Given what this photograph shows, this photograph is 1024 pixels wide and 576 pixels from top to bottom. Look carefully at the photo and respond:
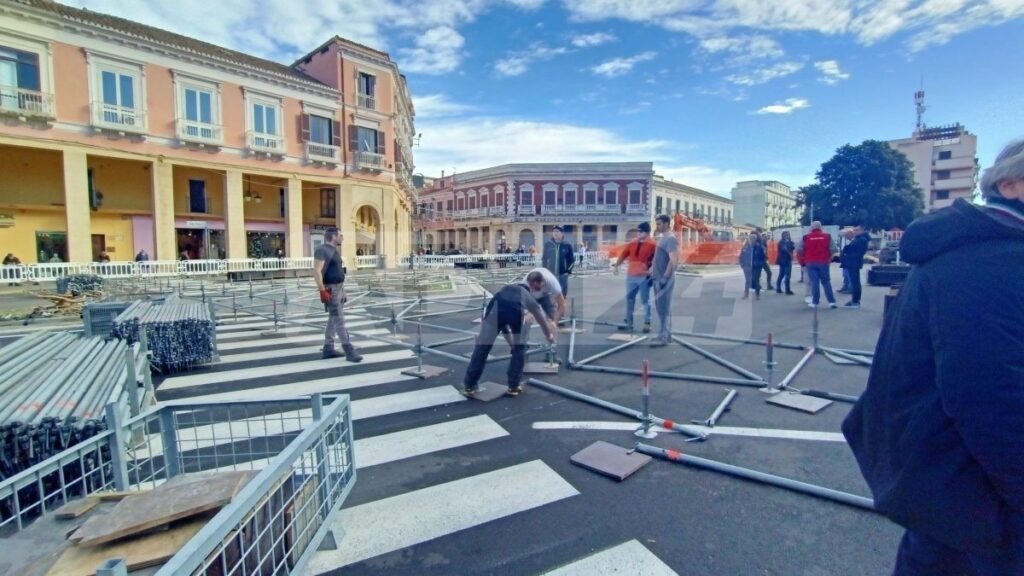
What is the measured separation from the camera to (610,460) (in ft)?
12.8

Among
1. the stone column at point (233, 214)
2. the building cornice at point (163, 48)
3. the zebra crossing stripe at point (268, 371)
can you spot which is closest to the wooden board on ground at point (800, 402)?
the zebra crossing stripe at point (268, 371)

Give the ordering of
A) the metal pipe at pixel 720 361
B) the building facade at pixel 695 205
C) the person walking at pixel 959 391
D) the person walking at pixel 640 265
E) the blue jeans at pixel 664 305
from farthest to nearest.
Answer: the building facade at pixel 695 205 < the person walking at pixel 640 265 < the blue jeans at pixel 664 305 < the metal pipe at pixel 720 361 < the person walking at pixel 959 391

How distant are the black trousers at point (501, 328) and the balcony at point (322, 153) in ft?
90.2

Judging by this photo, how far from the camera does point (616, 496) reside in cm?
341

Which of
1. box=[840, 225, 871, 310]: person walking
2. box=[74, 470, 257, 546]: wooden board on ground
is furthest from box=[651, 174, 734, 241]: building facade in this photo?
box=[74, 470, 257, 546]: wooden board on ground

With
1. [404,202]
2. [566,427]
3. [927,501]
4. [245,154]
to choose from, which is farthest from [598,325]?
[404,202]

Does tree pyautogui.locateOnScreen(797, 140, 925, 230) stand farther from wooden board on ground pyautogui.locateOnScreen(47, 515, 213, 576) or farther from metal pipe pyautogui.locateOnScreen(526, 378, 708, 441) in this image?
wooden board on ground pyautogui.locateOnScreen(47, 515, 213, 576)

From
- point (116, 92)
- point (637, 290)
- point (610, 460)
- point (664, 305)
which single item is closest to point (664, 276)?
point (664, 305)

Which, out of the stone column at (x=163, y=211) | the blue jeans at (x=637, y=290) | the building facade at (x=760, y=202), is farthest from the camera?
the building facade at (x=760, y=202)

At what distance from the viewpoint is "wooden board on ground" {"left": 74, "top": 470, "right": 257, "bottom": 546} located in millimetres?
1782

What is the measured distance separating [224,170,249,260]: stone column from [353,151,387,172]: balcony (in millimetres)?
7025

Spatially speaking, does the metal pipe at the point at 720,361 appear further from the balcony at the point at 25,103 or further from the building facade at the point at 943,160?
the building facade at the point at 943,160

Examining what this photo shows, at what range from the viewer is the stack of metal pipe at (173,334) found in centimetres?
646

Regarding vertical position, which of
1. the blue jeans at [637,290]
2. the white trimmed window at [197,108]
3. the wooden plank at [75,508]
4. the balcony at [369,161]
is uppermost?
the white trimmed window at [197,108]
